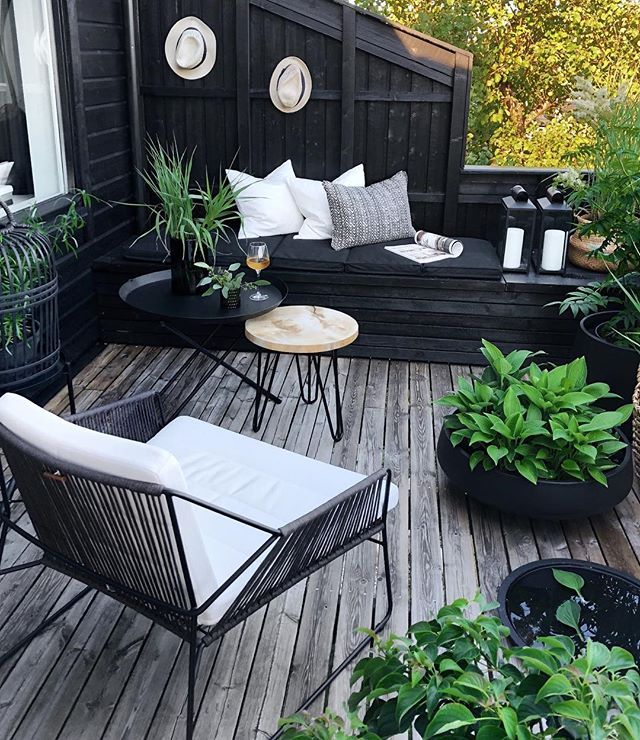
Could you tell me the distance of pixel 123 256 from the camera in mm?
4625

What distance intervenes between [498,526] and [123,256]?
2683 millimetres

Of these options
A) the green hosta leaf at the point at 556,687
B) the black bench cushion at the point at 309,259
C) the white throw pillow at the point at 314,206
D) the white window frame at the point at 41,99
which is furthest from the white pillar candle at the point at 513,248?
the green hosta leaf at the point at 556,687

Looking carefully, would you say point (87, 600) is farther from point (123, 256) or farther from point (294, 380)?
point (123, 256)

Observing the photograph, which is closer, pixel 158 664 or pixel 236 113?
pixel 158 664

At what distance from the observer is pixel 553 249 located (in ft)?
14.5

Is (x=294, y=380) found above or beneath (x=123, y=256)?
beneath

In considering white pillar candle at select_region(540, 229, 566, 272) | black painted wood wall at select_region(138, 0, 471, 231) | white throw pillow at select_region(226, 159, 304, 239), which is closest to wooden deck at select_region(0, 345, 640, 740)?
white pillar candle at select_region(540, 229, 566, 272)

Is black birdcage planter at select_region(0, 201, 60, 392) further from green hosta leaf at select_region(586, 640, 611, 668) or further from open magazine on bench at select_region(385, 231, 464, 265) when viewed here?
green hosta leaf at select_region(586, 640, 611, 668)

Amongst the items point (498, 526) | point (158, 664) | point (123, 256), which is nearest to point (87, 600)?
point (158, 664)

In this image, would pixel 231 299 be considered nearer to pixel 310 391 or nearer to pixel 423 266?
pixel 310 391

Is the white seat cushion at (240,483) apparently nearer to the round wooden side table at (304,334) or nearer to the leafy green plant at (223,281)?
the round wooden side table at (304,334)

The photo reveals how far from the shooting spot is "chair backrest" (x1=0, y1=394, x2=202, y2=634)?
5.72 feet

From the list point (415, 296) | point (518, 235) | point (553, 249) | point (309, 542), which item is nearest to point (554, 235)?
point (553, 249)

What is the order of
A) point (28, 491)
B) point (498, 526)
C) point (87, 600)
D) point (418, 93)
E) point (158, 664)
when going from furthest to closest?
point (418, 93) → point (498, 526) → point (87, 600) → point (158, 664) → point (28, 491)
